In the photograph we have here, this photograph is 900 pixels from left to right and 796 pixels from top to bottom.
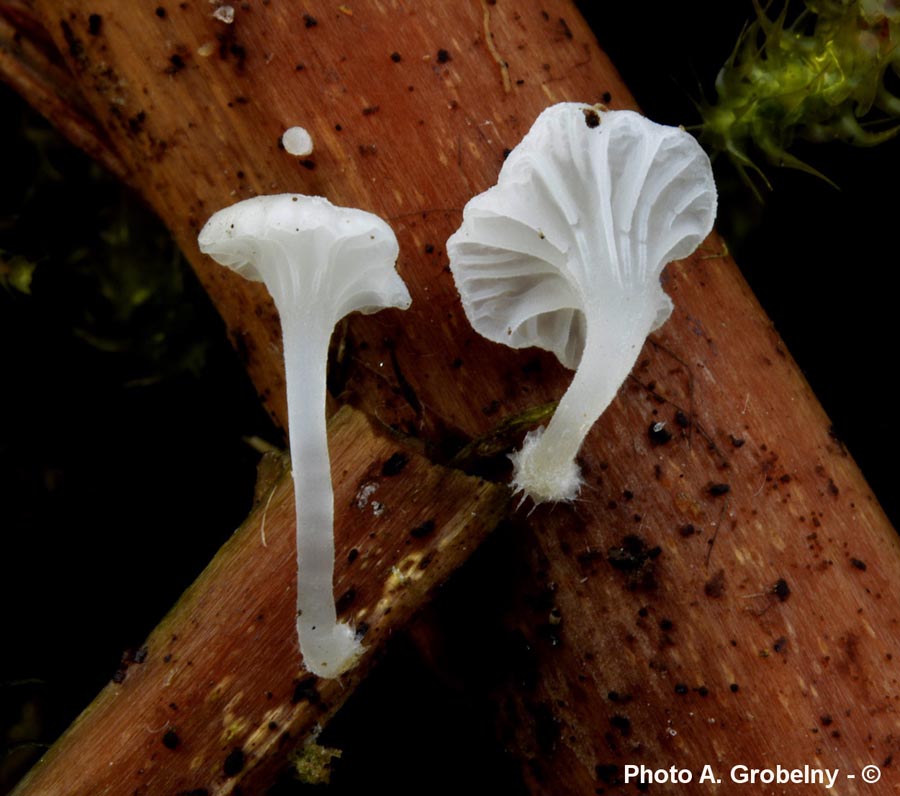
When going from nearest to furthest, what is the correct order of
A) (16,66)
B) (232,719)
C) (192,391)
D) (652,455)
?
(232,719) → (652,455) → (16,66) → (192,391)

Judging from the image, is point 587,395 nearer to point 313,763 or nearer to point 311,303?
point 311,303

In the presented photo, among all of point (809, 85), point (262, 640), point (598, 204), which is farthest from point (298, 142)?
point (809, 85)

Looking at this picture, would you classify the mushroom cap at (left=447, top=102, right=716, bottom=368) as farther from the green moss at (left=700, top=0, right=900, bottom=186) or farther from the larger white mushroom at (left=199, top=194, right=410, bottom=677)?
the green moss at (left=700, top=0, right=900, bottom=186)

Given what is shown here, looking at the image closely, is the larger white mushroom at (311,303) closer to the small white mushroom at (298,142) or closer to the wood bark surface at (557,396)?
the wood bark surface at (557,396)

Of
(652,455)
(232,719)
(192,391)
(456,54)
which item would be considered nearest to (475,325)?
(652,455)

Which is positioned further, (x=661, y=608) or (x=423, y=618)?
(x=423, y=618)

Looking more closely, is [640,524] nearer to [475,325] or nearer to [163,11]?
[475,325]

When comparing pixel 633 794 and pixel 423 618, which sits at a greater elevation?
pixel 423 618
